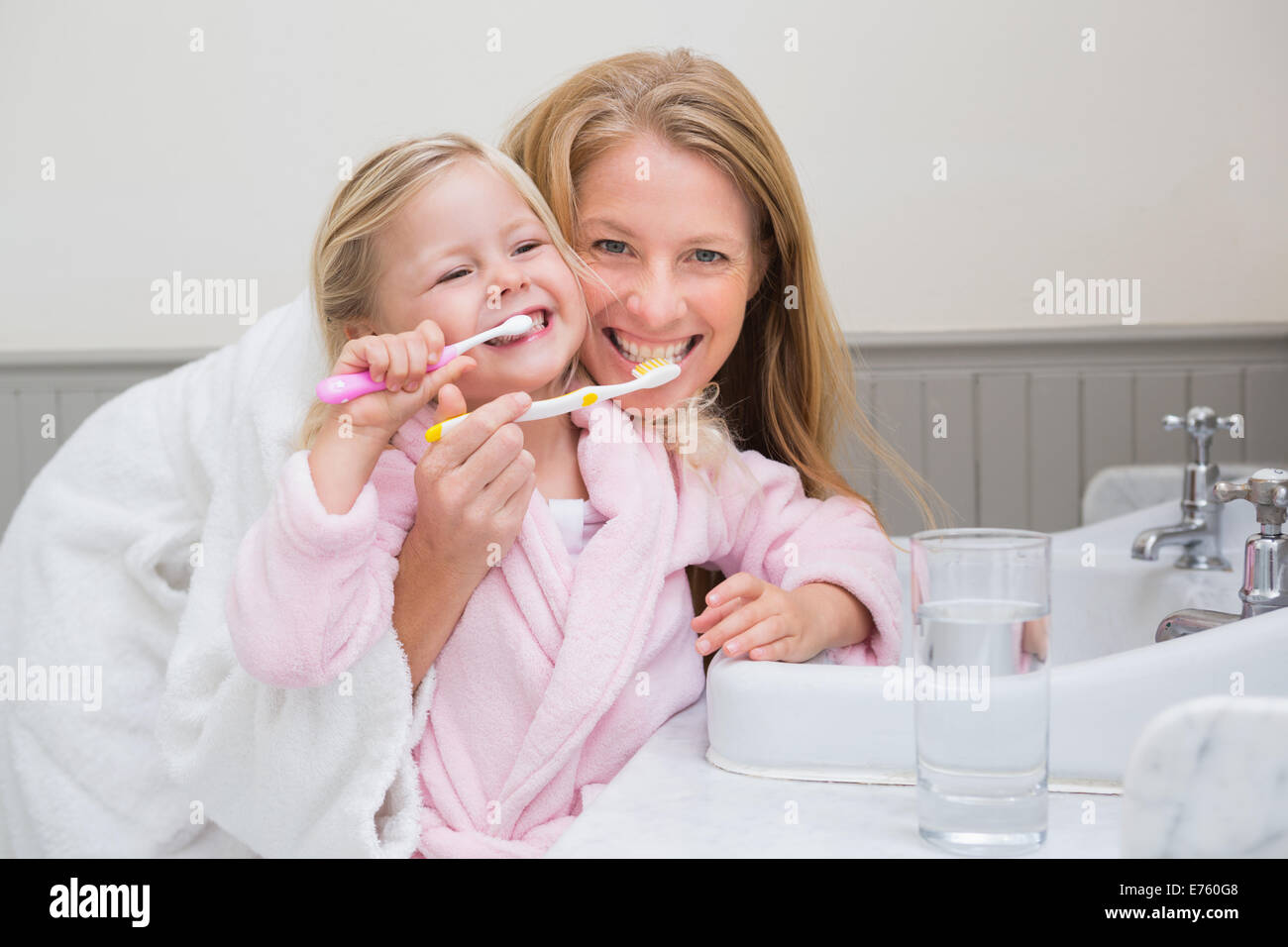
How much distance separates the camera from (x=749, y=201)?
94cm

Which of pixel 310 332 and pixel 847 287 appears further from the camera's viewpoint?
pixel 847 287

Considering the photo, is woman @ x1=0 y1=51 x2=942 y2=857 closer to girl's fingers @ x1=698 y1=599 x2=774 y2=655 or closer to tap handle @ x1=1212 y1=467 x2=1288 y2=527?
girl's fingers @ x1=698 y1=599 x2=774 y2=655

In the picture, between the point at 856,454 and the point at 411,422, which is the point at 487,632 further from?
the point at 856,454

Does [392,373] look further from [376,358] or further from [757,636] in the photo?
[757,636]

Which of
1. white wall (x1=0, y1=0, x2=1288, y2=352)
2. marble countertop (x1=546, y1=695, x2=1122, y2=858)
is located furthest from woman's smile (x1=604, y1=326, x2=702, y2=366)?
white wall (x1=0, y1=0, x2=1288, y2=352)

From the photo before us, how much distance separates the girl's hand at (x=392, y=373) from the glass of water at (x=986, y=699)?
331 mm

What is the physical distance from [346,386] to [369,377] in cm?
2

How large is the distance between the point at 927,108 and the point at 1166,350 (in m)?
0.49

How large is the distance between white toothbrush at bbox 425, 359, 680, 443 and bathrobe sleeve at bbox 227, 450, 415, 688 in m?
0.06

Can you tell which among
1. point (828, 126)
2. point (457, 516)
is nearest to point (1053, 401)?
point (828, 126)

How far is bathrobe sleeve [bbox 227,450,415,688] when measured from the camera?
0.68m

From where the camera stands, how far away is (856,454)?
1.79 m

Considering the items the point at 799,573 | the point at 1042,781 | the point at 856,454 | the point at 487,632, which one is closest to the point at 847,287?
the point at 856,454
